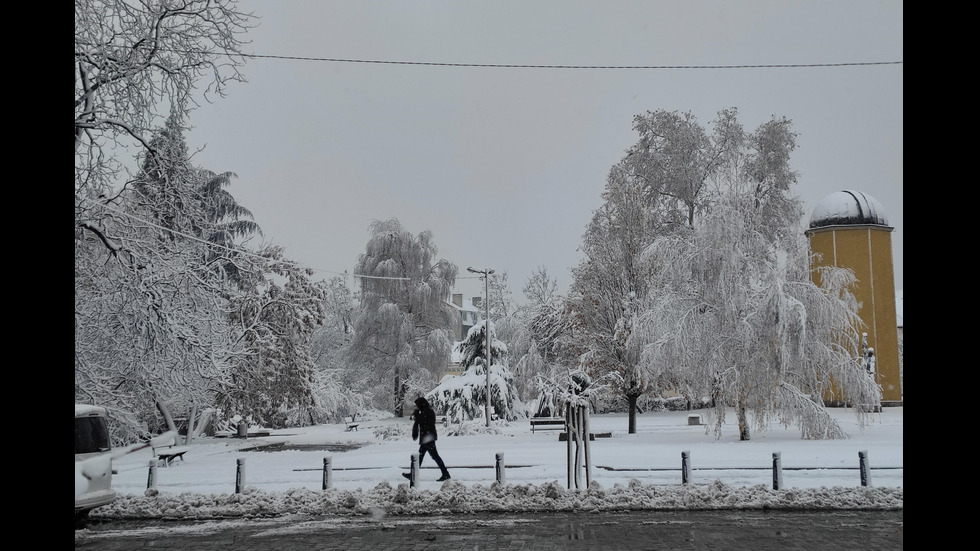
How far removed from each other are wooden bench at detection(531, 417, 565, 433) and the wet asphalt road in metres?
22.6

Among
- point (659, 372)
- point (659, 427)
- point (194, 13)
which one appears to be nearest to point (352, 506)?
point (194, 13)

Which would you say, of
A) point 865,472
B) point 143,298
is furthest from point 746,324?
point 143,298

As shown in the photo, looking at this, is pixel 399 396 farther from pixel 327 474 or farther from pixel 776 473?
pixel 776 473

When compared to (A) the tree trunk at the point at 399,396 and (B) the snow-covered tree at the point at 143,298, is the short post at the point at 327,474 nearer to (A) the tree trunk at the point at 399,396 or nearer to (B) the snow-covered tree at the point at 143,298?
(B) the snow-covered tree at the point at 143,298

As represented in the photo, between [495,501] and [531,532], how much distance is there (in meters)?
2.63

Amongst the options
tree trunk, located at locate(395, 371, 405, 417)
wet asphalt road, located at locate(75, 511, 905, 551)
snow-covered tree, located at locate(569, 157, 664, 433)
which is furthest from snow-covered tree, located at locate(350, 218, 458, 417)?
wet asphalt road, located at locate(75, 511, 905, 551)

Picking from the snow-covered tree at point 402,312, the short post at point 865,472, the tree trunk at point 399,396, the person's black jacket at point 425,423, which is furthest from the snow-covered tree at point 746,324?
the tree trunk at point 399,396

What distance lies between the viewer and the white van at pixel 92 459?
11648mm

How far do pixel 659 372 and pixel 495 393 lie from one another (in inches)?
632

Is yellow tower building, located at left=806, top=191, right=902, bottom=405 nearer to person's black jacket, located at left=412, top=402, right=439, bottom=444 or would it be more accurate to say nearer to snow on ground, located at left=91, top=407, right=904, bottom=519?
snow on ground, located at left=91, top=407, right=904, bottom=519

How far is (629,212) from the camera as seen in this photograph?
33.5 m

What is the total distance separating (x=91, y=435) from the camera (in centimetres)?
1208

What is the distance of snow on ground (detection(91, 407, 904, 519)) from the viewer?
13.7 meters
